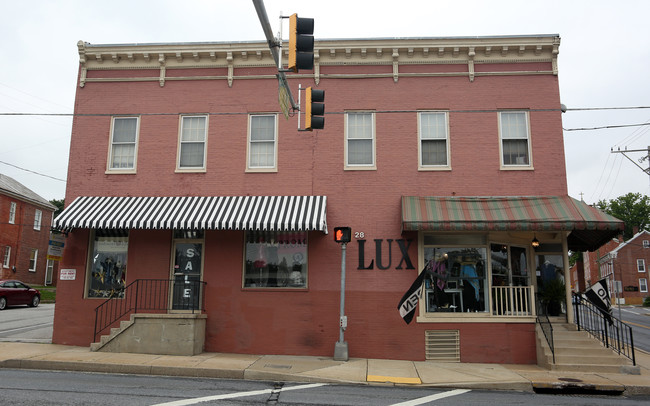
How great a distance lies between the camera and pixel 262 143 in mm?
13969

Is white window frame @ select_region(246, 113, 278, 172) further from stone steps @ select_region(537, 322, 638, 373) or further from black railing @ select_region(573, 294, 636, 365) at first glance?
black railing @ select_region(573, 294, 636, 365)

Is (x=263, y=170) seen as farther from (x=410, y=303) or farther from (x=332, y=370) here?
(x=332, y=370)

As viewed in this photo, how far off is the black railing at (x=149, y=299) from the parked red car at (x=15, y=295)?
14420 mm

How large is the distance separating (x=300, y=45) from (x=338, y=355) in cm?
745

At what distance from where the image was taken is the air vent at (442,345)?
40.5 feet

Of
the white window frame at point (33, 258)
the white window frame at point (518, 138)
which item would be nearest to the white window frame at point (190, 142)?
the white window frame at point (518, 138)

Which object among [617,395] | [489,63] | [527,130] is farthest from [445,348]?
[489,63]

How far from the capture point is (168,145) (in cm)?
1410

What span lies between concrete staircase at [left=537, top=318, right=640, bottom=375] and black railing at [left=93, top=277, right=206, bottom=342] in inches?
338

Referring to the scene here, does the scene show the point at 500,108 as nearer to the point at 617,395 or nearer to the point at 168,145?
the point at 617,395

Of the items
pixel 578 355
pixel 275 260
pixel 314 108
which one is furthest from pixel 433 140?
pixel 578 355

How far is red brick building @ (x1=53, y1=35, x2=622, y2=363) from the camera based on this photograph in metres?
12.6

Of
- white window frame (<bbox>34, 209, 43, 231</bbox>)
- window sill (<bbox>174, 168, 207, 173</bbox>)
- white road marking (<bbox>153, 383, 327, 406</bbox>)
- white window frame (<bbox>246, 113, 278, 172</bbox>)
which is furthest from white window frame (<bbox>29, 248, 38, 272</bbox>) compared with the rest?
white road marking (<bbox>153, 383, 327, 406</bbox>)

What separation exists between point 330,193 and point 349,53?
400 centimetres
